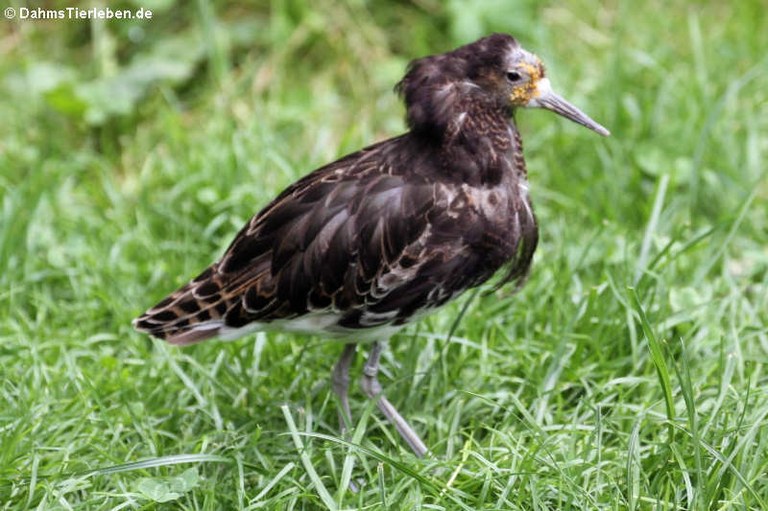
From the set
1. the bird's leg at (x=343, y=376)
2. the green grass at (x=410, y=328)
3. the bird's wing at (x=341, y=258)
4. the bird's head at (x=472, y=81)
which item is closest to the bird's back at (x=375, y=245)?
the bird's wing at (x=341, y=258)

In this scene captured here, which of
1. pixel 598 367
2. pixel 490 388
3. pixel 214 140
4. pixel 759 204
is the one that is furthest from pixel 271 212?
pixel 759 204

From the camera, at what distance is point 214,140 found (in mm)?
5914

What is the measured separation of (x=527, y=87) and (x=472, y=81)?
0.64 ft

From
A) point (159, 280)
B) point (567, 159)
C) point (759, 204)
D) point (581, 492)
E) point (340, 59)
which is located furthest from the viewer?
point (340, 59)

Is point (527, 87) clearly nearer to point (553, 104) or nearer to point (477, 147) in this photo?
point (553, 104)

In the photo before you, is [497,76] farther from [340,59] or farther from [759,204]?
[340,59]

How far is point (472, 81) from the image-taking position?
3.83 metres

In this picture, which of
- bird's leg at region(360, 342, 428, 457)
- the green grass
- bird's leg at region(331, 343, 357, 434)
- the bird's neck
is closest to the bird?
the bird's neck

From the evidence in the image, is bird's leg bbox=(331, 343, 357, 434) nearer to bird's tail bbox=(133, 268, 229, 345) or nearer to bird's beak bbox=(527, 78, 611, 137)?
bird's tail bbox=(133, 268, 229, 345)

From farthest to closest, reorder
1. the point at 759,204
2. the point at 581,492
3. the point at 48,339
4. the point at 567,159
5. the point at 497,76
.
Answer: the point at 567,159
the point at 759,204
the point at 48,339
the point at 497,76
the point at 581,492

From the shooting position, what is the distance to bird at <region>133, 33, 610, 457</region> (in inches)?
147

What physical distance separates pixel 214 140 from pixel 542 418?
8.61 ft

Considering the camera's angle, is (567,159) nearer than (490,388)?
No

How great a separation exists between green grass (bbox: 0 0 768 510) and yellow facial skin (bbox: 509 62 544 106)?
921 mm
